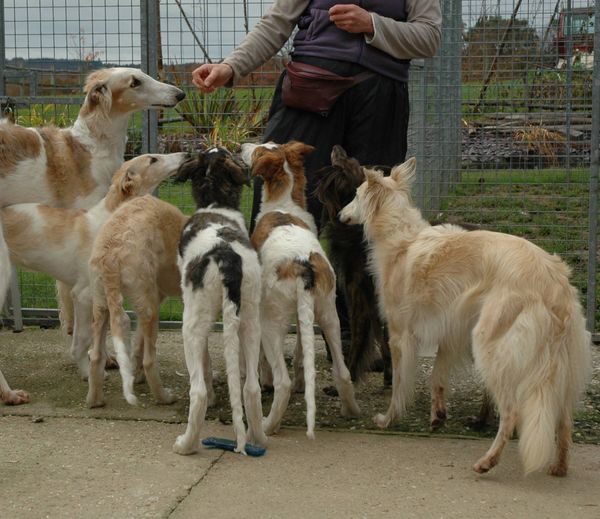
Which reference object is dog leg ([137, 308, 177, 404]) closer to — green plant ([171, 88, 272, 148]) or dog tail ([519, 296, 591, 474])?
dog tail ([519, 296, 591, 474])

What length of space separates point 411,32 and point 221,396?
8.70 ft

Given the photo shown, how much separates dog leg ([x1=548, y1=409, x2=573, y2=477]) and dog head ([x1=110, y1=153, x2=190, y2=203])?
9.71 feet

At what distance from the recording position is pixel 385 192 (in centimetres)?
542

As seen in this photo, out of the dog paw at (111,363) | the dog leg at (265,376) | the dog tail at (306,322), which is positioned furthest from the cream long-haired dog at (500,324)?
the dog paw at (111,363)

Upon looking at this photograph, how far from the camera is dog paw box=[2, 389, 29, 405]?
229 inches

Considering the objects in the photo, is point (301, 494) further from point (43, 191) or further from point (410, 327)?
point (43, 191)

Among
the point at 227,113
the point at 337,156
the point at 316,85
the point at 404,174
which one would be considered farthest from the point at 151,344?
the point at 227,113

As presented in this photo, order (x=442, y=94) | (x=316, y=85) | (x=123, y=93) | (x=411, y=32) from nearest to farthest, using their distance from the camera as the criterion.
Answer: (x=411, y=32) → (x=316, y=85) → (x=123, y=93) → (x=442, y=94)

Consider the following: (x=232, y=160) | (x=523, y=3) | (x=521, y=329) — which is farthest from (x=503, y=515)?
(x=523, y=3)

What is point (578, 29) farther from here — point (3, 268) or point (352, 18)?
point (3, 268)

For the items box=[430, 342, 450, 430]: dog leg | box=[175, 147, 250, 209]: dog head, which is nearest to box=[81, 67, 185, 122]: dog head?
box=[175, 147, 250, 209]: dog head

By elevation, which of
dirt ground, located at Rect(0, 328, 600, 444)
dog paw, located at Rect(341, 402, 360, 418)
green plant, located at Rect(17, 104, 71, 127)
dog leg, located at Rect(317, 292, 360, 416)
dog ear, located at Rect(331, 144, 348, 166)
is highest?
green plant, located at Rect(17, 104, 71, 127)

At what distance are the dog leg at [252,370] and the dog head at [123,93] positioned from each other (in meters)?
2.56

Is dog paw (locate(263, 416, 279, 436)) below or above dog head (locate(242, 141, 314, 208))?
below
